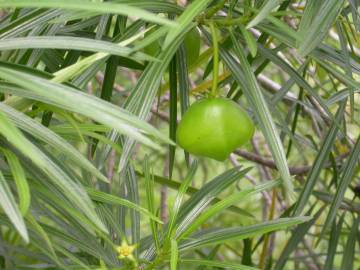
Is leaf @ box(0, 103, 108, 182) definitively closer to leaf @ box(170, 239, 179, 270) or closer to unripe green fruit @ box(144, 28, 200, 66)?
leaf @ box(170, 239, 179, 270)

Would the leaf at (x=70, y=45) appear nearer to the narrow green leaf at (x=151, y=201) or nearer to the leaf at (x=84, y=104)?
the leaf at (x=84, y=104)

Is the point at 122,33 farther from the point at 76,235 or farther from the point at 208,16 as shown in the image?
the point at 76,235

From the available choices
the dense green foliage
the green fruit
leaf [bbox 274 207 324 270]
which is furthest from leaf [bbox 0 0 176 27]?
leaf [bbox 274 207 324 270]

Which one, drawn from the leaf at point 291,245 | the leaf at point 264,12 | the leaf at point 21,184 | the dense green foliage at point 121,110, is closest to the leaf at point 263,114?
the dense green foliage at point 121,110

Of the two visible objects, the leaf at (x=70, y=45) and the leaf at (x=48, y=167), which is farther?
the leaf at (x=70, y=45)

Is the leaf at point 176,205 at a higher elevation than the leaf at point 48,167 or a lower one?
higher

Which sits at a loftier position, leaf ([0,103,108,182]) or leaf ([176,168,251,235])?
leaf ([176,168,251,235])

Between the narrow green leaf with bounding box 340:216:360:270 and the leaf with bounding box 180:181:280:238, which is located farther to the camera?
the narrow green leaf with bounding box 340:216:360:270

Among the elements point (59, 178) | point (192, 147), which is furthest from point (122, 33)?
point (59, 178)
